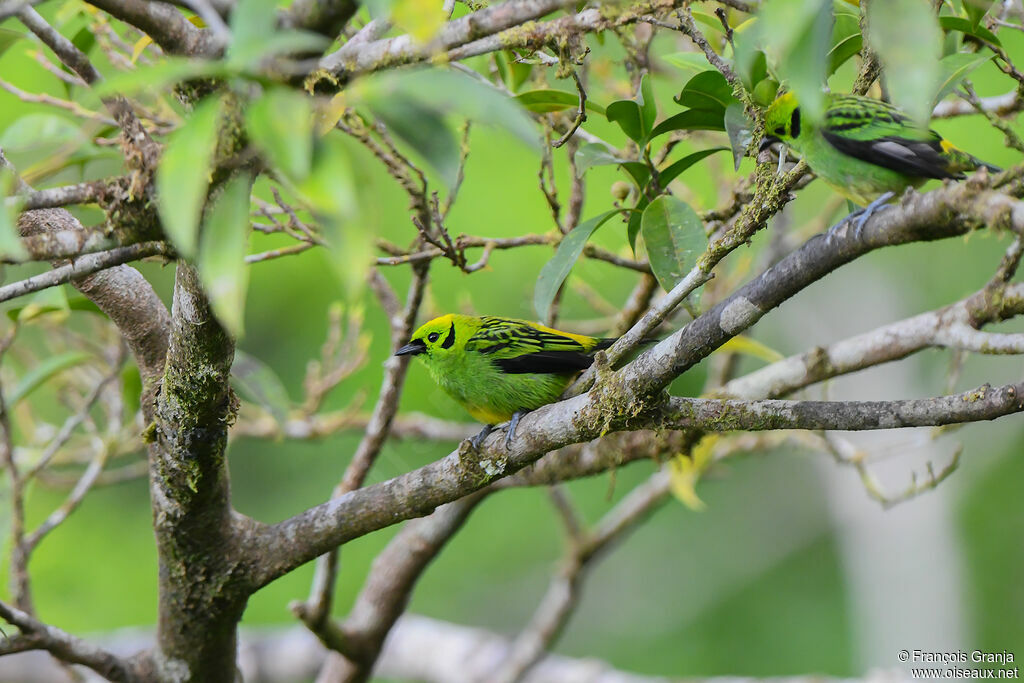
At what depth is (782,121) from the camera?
9.12ft

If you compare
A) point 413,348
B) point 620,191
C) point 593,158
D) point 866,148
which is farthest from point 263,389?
point 866,148

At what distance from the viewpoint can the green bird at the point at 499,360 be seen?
150 inches

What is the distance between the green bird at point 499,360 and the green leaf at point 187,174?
247 centimetres

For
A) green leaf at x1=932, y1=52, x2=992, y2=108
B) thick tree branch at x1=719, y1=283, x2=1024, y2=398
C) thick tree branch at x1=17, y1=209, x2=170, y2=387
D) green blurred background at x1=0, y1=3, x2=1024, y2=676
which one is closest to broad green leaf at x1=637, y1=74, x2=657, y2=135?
green leaf at x1=932, y1=52, x2=992, y2=108

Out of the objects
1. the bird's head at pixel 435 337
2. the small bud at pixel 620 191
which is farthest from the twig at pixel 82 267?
the bird's head at pixel 435 337

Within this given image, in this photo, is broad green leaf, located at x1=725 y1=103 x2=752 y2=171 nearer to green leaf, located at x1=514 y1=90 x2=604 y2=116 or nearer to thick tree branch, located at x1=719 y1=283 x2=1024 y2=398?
green leaf, located at x1=514 y1=90 x2=604 y2=116

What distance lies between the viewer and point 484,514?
955cm

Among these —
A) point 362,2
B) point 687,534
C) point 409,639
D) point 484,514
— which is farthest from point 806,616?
point 362,2

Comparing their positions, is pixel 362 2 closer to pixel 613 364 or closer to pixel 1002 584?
pixel 613 364

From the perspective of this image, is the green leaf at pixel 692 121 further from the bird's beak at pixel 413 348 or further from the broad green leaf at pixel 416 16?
the broad green leaf at pixel 416 16

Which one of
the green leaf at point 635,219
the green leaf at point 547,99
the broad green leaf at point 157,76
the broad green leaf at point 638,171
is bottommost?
the broad green leaf at point 157,76

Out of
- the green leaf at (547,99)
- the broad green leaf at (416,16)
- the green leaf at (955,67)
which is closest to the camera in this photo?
the broad green leaf at (416,16)

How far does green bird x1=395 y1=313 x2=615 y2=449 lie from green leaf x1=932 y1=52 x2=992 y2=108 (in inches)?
57.4

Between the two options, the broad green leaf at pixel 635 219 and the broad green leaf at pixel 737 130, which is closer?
the broad green leaf at pixel 737 130
